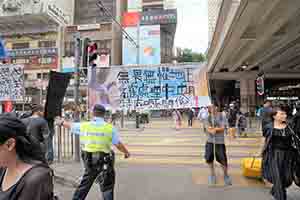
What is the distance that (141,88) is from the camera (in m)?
5.68

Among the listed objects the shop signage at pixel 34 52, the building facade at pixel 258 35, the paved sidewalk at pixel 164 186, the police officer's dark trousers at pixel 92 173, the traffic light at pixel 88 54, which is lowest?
the paved sidewalk at pixel 164 186

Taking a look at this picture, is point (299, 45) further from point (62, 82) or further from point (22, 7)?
point (22, 7)

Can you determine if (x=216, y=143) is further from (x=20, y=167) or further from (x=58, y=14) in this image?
(x=58, y=14)

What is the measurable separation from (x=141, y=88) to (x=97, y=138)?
1.72 metres

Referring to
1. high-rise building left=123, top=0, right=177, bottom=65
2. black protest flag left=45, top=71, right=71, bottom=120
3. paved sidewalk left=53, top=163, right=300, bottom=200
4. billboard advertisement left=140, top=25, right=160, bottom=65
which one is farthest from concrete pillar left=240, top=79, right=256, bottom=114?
black protest flag left=45, top=71, right=71, bottom=120

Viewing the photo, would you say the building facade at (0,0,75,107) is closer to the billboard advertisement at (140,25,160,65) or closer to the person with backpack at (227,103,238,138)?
the billboard advertisement at (140,25,160,65)

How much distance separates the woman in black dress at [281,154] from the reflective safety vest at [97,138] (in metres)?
2.30

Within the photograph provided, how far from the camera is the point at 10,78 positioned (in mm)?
7301

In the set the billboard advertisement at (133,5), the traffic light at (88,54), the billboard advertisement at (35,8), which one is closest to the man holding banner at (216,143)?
the traffic light at (88,54)

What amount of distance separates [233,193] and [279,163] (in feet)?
4.61

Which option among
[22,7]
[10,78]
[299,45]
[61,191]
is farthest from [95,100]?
[22,7]

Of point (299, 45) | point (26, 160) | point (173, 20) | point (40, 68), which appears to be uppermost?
point (173, 20)

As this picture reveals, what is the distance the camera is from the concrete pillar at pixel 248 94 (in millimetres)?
37691

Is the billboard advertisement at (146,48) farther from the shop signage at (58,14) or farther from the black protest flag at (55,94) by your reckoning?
the black protest flag at (55,94)
